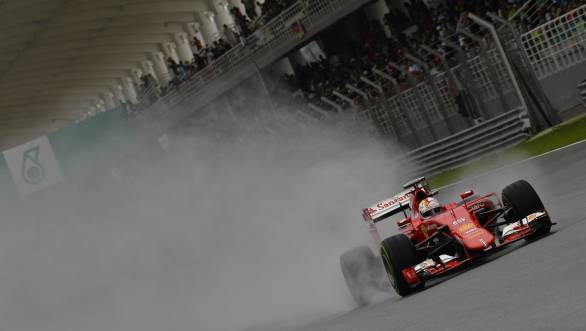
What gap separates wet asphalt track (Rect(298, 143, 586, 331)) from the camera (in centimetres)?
727

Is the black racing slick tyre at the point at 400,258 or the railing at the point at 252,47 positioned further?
the railing at the point at 252,47

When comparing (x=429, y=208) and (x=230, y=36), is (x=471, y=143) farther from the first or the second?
(x=230, y=36)

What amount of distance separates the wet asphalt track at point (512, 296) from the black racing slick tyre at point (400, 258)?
0.15 m

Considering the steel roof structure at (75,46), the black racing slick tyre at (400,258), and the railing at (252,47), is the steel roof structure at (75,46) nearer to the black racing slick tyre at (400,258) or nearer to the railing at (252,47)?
the railing at (252,47)

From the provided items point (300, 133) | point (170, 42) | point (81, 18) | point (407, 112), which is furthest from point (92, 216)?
point (170, 42)

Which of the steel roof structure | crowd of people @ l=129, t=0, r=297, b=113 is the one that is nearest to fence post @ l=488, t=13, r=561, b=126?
crowd of people @ l=129, t=0, r=297, b=113

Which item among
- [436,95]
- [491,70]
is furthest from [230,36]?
[491,70]

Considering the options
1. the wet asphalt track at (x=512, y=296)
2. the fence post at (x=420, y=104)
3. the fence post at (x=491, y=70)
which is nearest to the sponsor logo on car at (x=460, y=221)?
the wet asphalt track at (x=512, y=296)

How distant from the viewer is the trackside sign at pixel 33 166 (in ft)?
101

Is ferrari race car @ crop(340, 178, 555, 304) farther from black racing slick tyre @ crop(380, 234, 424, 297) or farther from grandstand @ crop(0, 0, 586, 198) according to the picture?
grandstand @ crop(0, 0, 586, 198)

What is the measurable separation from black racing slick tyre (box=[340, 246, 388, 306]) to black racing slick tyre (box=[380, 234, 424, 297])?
0.98 metres

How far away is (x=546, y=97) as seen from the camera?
23.6 meters

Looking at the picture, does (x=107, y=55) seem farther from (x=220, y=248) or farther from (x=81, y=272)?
(x=220, y=248)

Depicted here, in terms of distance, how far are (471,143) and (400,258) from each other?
1557 centimetres
